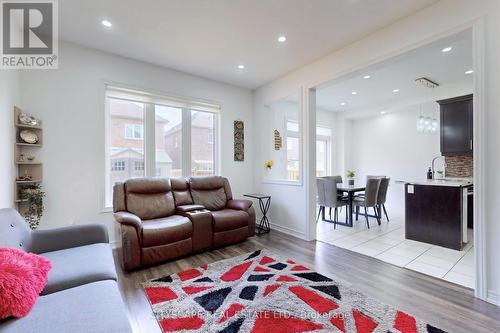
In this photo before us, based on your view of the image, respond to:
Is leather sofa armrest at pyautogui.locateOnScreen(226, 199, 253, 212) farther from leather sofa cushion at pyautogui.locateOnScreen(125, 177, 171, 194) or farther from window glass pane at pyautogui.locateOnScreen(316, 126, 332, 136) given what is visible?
window glass pane at pyautogui.locateOnScreen(316, 126, 332, 136)

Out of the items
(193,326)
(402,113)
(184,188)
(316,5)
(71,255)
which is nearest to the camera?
(193,326)

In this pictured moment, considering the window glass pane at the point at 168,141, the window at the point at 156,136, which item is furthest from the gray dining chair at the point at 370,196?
the window glass pane at the point at 168,141

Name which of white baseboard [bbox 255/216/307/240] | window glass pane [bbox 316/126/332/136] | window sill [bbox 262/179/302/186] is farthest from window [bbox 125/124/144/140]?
window glass pane [bbox 316/126/332/136]

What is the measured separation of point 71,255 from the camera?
183 centimetres

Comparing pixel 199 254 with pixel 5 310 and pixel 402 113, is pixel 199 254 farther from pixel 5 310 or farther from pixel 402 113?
pixel 402 113

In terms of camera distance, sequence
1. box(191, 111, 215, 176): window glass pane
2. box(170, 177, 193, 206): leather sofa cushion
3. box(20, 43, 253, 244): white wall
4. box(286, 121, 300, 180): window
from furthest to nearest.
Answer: box(286, 121, 300, 180): window → box(191, 111, 215, 176): window glass pane → box(170, 177, 193, 206): leather sofa cushion → box(20, 43, 253, 244): white wall

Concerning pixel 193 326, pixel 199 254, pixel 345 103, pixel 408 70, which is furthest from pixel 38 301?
pixel 345 103

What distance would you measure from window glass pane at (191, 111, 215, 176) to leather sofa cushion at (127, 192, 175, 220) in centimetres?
89

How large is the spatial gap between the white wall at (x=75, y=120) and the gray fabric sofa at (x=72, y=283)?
1.11 metres

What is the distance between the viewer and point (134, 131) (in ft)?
11.8

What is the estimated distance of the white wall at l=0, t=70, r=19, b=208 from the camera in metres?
2.19

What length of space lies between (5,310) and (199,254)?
215 centimetres

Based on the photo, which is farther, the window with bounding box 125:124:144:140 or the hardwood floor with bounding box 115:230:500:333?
the window with bounding box 125:124:144:140

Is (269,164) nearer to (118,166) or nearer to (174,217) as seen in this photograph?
(174,217)
